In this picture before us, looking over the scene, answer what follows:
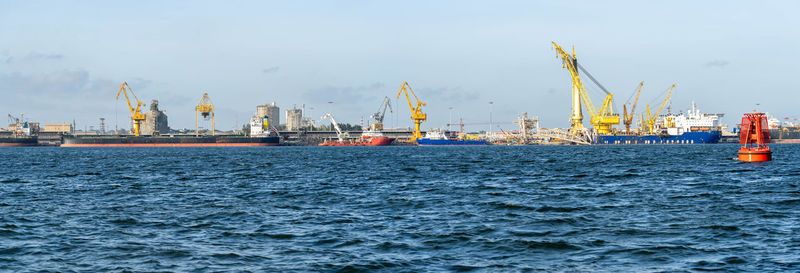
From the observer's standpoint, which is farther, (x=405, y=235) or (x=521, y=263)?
(x=405, y=235)

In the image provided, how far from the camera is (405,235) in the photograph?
962 inches

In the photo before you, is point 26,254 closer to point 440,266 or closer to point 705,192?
point 440,266

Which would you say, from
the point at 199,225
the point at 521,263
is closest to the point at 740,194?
the point at 521,263

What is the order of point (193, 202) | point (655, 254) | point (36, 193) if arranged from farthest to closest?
point (36, 193), point (193, 202), point (655, 254)

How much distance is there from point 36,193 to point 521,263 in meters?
36.4

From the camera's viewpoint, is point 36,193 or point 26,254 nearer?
point 26,254

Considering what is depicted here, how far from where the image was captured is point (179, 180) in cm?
5606

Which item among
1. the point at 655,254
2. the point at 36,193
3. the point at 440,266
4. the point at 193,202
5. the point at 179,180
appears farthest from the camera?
the point at 179,180

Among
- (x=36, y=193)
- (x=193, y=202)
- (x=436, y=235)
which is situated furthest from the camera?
(x=36, y=193)

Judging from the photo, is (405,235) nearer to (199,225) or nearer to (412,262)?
(412,262)

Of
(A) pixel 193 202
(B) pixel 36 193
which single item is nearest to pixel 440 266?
(A) pixel 193 202

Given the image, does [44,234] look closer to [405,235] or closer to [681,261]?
[405,235]

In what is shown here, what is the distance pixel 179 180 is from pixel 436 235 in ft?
123

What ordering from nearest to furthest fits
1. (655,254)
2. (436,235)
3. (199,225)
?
(655,254) → (436,235) → (199,225)
